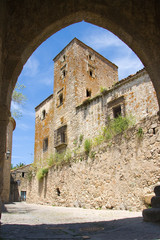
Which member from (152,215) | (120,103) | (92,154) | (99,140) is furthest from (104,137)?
(152,215)

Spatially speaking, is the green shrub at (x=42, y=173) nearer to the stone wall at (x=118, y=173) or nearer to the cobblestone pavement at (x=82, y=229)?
the stone wall at (x=118, y=173)

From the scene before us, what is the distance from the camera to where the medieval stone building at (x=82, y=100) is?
12.6m

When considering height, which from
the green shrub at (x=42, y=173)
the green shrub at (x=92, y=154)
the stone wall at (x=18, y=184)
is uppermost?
the green shrub at (x=92, y=154)

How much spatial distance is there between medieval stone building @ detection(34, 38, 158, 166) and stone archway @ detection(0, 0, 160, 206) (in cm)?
→ 741

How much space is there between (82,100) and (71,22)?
12.7 meters

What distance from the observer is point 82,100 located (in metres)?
17.3

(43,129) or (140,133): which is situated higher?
(43,129)

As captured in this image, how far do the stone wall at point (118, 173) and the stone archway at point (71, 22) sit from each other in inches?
169

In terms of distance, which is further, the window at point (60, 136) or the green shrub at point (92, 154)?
the window at point (60, 136)

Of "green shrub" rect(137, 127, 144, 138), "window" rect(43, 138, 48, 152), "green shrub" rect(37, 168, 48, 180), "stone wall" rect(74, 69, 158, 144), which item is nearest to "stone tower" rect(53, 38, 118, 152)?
"stone wall" rect(74, 69, 158, 144)

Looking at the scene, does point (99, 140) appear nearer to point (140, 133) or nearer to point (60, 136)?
point (140, 133)

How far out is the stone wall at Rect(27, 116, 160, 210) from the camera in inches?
323

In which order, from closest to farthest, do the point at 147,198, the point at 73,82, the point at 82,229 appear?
the point at 82,229 → the point at 147,198 → the point at 73,82

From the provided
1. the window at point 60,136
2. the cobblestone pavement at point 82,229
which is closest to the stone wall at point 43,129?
the window at point 60,136
